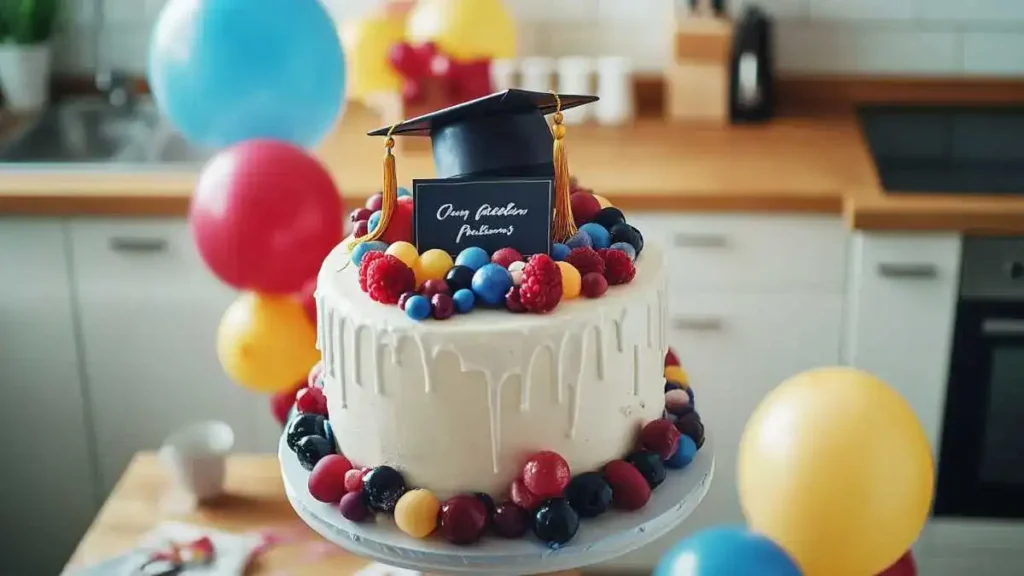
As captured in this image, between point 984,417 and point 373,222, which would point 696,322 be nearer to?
point 984,417

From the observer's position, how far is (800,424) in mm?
1367

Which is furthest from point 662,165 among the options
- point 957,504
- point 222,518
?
point 222,518

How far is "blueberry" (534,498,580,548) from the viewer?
3.95 feet

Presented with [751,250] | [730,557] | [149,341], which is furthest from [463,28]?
[730,557]

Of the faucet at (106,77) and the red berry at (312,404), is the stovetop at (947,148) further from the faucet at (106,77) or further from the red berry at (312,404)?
the faucet at (106,77)

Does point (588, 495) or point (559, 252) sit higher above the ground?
point (559, 252)

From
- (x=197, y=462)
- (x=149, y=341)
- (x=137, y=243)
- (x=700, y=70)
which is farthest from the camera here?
(x=700, y=70)

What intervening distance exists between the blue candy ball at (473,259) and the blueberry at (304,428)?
28cm

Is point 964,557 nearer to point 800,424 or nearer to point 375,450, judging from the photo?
point 800,424

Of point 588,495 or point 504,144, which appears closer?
point 588,495

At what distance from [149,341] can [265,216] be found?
1.04 meters

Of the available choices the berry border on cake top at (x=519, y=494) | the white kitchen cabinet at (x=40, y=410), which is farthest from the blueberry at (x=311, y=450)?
the white kitchen cabinet at (x=40, y=410)

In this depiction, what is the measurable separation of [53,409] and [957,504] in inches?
75.3

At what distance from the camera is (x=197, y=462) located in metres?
1.74
